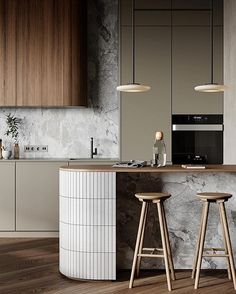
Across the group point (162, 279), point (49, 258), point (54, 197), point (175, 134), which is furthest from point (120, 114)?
point (162, 279)

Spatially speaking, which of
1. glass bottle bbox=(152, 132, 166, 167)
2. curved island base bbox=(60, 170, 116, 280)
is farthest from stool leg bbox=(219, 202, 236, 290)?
curved island base bbox=(60, 170, 116, 280)

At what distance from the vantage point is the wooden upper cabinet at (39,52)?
6.50m

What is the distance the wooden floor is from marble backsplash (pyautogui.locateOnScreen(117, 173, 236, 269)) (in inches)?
8.0

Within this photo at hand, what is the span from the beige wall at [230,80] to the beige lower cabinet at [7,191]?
8.03 ft

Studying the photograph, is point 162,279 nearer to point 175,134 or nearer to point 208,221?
point 208,221

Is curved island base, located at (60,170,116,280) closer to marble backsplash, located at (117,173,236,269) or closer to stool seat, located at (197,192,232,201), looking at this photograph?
marble backsplash, located at (117,173,236,269)

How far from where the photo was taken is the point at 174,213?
4.71 metres

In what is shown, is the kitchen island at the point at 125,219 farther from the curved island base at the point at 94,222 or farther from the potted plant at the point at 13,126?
the potted plant at the point at 13,126

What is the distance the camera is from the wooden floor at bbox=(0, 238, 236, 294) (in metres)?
4.17

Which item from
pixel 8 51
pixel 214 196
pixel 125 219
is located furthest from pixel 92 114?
pixel 214 196

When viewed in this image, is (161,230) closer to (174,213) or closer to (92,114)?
(174,213)

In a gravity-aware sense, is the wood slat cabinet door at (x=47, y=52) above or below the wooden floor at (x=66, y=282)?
above

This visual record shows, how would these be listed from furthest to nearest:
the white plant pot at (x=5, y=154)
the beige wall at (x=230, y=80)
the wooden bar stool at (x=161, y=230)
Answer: the white plant pot at (x=5, y=154) < the beige wall at (x=230, y=80) < the wooden bar stool at (x=161, y=230)

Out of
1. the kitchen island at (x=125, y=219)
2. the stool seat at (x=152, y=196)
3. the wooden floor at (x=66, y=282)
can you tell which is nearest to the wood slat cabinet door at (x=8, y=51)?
the wooden floor at (x=66, y=282)
